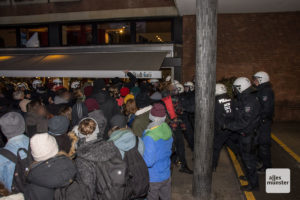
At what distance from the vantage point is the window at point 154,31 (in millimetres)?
9297

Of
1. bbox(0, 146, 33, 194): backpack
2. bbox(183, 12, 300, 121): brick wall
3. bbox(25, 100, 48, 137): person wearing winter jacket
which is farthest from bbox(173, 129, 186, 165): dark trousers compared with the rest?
bbox(183, 12, 300, 121): brick wall

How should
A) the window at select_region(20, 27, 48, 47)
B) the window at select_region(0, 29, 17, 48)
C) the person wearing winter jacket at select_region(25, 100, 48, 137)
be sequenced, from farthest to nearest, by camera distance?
the window at select_region(0, 29, 17, 48) < the window at select_region(20, 27, 48, 47) < the person wearing winter jacket at select_region(25, 100, 48, 137)

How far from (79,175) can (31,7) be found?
1065 cm

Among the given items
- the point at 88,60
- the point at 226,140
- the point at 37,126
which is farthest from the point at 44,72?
the point at 226,140

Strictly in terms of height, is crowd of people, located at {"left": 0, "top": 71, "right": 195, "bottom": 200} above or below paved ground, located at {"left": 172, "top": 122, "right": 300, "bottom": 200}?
above

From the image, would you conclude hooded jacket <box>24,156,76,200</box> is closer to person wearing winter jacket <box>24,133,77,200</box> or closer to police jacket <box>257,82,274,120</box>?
person wearing winter jacket <box>24,133,77,200</box>

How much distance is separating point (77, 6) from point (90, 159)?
9290 mm

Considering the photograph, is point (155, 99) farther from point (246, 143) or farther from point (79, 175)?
Result: point (79, 175)

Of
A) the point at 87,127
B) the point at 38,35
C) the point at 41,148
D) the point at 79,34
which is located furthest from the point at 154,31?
the point at 41,148

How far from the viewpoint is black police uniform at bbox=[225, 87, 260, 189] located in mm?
3859

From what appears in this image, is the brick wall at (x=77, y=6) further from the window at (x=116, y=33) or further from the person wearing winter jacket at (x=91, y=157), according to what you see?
the person wearing winter jacket at (x=91, y=157)

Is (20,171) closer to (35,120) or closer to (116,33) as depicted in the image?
(35,120)

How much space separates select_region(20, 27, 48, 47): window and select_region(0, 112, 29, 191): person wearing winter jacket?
347 inches

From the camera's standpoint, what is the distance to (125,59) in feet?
25.6
